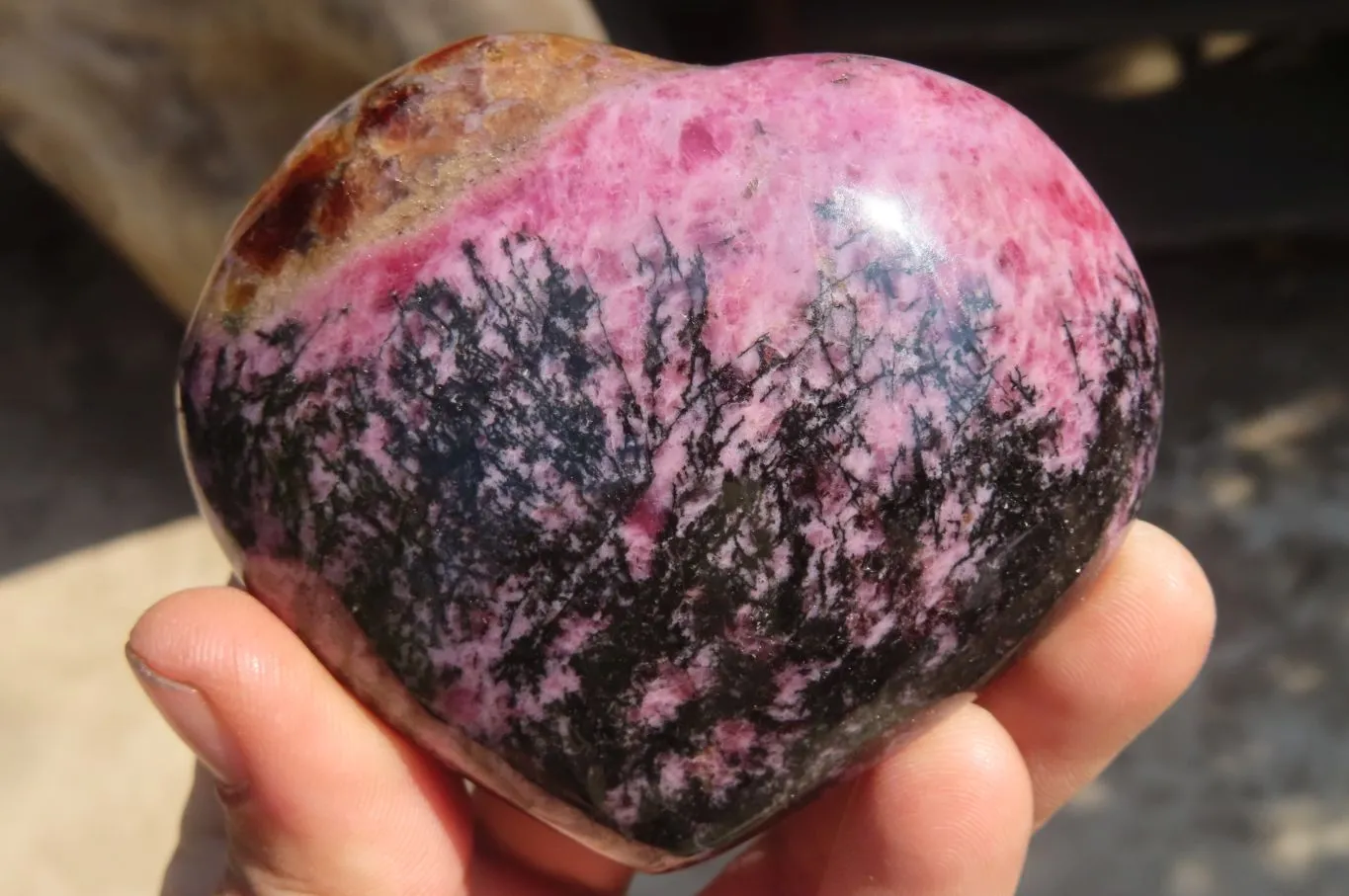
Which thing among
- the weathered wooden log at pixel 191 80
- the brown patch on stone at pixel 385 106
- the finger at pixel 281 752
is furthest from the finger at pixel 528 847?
the weathered wooden log at pixel 191 80

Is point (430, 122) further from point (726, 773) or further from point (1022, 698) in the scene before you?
point (1022, 698)

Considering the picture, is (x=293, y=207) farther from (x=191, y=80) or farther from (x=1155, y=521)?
(x=1155, y=521)

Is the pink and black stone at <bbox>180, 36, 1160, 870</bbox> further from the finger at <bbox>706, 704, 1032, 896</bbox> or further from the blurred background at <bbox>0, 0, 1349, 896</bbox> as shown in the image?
the blurred background at <bbox>0, 0, 1349, 896</bbox>

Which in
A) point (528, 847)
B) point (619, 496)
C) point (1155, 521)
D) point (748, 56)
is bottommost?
point (1155, 521)

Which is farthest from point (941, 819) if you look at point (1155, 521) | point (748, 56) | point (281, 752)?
point (748, 56)

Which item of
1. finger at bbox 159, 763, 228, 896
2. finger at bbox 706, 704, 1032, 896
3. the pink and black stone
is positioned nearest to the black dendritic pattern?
the pink and black stone

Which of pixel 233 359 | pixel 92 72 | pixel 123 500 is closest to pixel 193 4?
pixel 92 72

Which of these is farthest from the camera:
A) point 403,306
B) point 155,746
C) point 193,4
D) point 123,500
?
point 123,500
